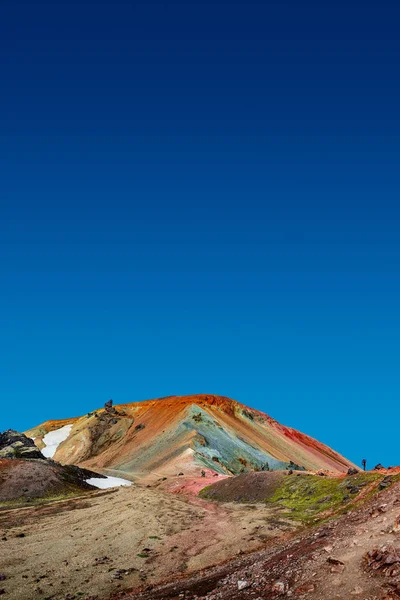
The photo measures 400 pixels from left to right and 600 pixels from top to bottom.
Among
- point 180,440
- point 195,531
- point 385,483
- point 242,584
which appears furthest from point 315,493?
point 180,440

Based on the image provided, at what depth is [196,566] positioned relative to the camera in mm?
28062

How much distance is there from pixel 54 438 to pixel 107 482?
204 ft

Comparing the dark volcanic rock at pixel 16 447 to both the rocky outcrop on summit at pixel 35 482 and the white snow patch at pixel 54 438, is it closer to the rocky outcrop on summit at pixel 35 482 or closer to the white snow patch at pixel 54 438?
the rocky outcrop on summit at pixel 35 482

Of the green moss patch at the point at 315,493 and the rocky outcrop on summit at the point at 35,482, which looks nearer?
the green moss patch at the point at 315,493

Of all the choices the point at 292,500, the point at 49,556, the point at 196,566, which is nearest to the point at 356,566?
the point at 196,566

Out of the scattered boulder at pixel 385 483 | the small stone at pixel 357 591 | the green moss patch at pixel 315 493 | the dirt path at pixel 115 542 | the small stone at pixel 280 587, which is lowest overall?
the small stone at pixel 357 591

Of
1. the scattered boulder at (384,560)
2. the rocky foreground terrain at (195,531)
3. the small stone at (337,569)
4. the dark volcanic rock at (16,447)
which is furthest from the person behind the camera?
the dark volcanic rock at (16,447)

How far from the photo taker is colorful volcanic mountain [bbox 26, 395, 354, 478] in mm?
84625

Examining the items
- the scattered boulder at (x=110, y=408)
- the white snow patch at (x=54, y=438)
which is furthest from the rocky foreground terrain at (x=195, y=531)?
the scattered boulder at (x=110, y=408)

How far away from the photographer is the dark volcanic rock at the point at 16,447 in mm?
73188

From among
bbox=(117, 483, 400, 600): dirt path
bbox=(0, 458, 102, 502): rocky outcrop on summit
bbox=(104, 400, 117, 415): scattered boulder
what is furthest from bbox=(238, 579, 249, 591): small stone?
bbox=(104, 400, 117, 415): scattered boulder

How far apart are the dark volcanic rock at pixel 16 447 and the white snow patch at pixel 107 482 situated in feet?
36.7

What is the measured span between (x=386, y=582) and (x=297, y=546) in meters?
7.43

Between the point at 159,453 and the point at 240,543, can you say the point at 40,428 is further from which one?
the point at 240,543
